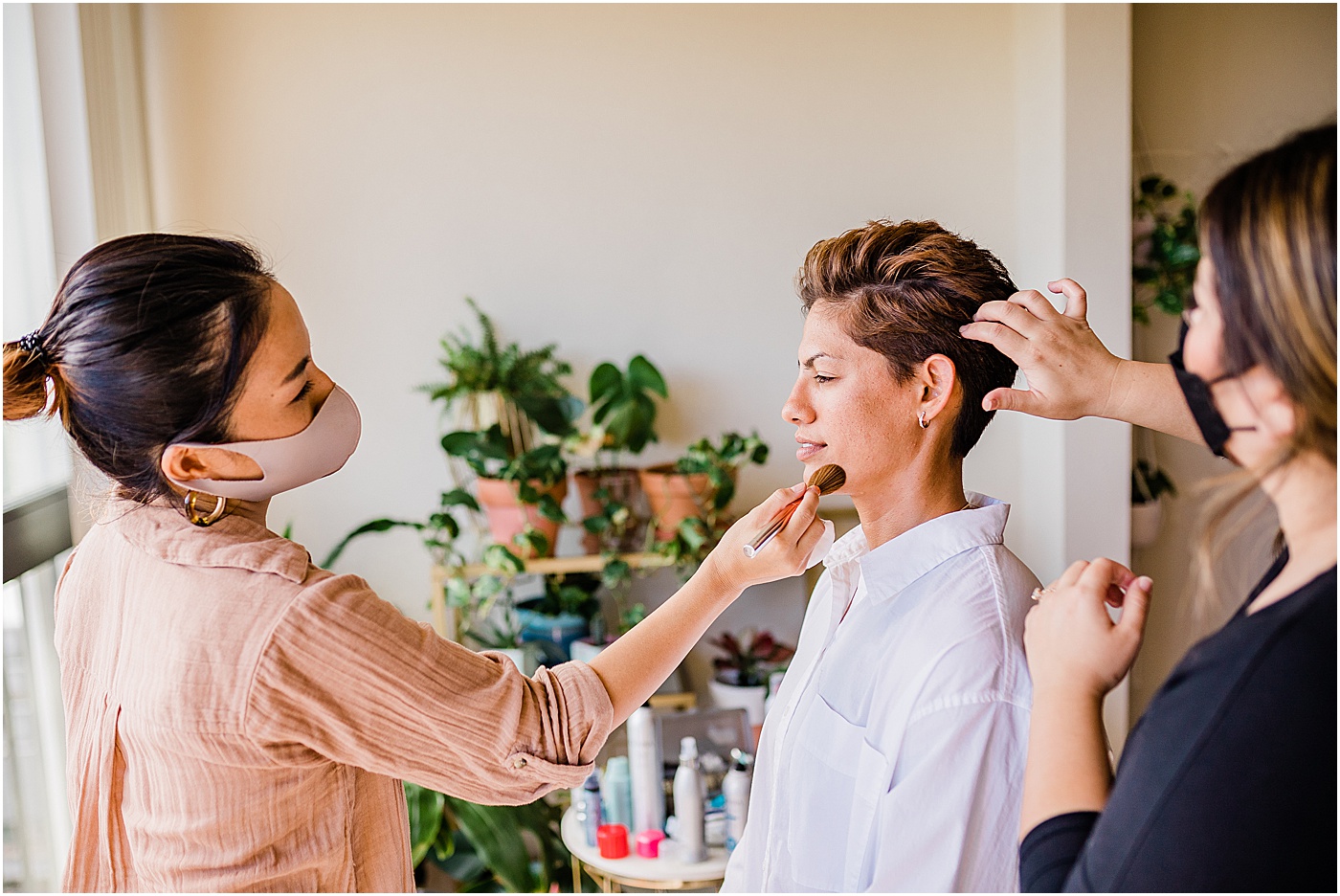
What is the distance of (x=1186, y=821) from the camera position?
652 mm

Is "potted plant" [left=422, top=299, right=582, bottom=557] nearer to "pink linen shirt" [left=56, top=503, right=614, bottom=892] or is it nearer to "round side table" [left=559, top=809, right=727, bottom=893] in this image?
"round side table" [left=559, top=809, right=727, bottom=893]

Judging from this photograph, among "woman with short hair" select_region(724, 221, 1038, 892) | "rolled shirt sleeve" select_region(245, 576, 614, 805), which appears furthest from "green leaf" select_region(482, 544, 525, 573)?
"rolled shirt sleeve" select_region(245, 576, 614, 805)

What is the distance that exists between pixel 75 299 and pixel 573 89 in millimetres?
1842

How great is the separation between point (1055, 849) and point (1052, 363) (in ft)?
1.83

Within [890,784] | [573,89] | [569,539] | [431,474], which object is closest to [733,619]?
[569,539]

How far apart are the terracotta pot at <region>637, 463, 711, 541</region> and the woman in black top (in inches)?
66.4

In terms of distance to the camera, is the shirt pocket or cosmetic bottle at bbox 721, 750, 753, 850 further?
cosmetic bottle at bbox 721, 750, 753, 850

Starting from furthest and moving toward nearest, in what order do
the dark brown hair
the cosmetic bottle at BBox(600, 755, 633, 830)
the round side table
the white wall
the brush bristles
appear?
the white wall
the cosmetic bottle at BBox(600, 755, 633, 830)
the round side table
the brush bristles
the dark brown hair

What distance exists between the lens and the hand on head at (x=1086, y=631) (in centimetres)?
79

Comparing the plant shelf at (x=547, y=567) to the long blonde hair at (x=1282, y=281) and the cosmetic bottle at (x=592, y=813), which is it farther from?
the long blonde hair at (x=1282, y=281)

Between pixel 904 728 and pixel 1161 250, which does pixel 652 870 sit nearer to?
pixel 904 728

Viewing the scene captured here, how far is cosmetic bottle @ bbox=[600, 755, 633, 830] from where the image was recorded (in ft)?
7.16

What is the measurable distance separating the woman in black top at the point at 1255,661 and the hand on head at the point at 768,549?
0.47 meters

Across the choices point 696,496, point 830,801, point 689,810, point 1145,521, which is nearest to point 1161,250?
point 1145,521
